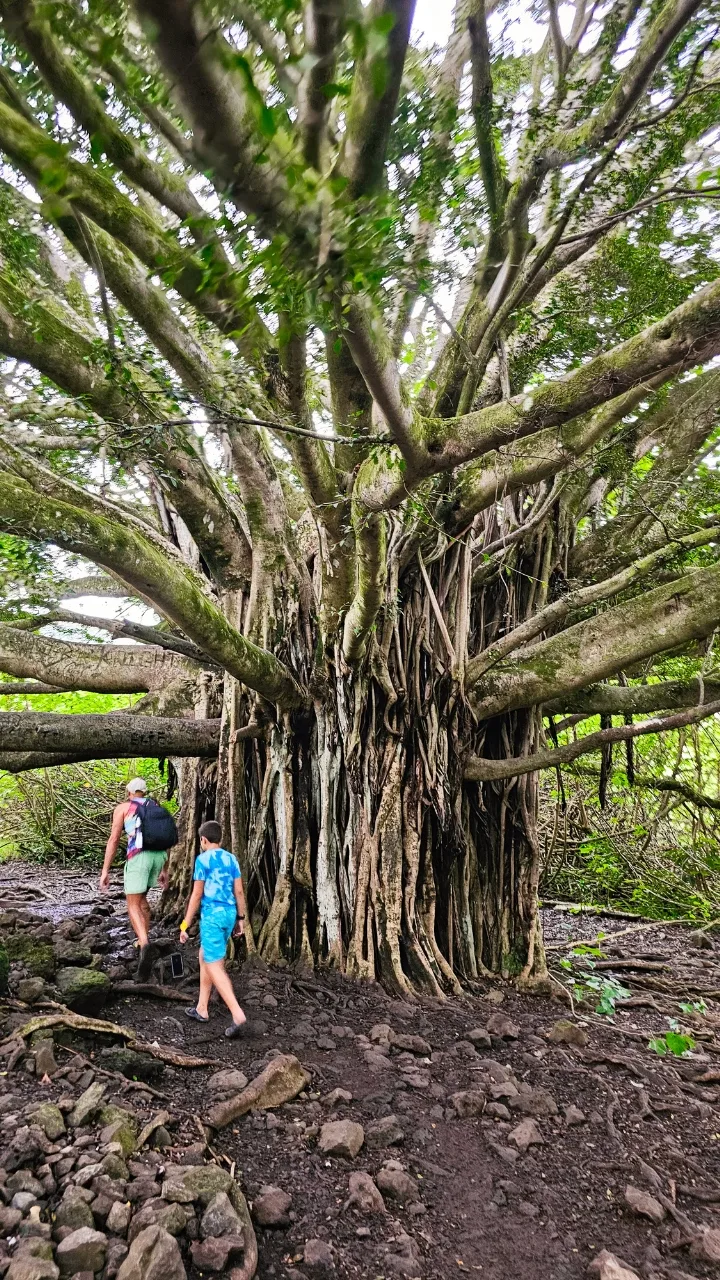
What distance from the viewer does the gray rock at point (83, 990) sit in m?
3.07

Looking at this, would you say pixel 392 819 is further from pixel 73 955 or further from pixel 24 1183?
pixel 24 1183

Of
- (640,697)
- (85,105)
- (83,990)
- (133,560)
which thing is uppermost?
(85,105)

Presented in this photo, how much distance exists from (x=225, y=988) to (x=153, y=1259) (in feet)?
5.42

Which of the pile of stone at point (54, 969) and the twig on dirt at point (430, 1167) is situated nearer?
the twig on dirt at point (430, 1167)

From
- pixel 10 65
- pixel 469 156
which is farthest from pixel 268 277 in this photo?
pixel 469 156

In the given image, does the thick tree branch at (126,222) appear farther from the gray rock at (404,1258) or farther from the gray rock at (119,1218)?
the gray rock at (404,1258)

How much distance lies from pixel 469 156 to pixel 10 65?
155 cm

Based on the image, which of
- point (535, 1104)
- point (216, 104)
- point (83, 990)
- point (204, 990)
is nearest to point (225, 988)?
point (204, 990)

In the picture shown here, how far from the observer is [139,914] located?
13.6 ft

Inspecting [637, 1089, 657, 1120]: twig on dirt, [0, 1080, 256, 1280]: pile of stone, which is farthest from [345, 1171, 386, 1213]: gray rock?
[637, 1089, 657, 1120]: twig on dirt

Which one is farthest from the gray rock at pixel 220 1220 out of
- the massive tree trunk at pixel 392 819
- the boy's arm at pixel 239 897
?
the massive tree trunk at pixel 392 819

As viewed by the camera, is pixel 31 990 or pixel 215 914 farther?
pixel 215 914

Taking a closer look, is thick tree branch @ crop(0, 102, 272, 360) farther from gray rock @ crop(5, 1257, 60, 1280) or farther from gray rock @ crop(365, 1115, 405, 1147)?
gray rock @ crop(365, 1115, 405, 1147)

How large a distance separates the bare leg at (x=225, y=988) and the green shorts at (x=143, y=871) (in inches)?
40.5
